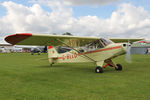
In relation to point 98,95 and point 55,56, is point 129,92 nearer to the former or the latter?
point 98,95

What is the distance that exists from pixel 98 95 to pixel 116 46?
16.3 ft

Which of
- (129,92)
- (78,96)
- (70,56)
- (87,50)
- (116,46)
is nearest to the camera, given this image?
(78,96)

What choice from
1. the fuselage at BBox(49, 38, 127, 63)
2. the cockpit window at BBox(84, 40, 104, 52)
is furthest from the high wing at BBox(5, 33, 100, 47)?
the fuselage at BBox(49, 38, 127, 63)

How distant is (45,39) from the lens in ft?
30.4

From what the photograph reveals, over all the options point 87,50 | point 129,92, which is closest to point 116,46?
point 87,50

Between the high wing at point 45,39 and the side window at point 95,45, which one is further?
the side window at point 95,45

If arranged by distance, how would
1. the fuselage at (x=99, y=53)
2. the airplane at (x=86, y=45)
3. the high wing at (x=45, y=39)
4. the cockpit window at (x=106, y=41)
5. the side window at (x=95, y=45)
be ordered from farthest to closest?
the side window at (x=95, y=45) → the cockpit window at (x=106, y=41) → the fuselage at (x=99, y=53) → the airplane at (x=86, y=45) → the high wing at (x=45, y=39)

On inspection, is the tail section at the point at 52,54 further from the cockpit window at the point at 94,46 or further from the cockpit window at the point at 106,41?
the cockpit window at the point at 106,41

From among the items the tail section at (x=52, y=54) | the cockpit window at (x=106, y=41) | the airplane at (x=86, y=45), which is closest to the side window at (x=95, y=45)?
the airplane at (x=86, y=45)

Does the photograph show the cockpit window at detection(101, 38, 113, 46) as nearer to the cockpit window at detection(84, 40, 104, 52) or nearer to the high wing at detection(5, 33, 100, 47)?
the cockpit window at detection(84, 40, 104, 52)

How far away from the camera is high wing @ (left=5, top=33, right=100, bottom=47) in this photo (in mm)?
Result: 7918

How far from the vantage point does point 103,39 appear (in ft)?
31.3

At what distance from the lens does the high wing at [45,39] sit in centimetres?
A: 792

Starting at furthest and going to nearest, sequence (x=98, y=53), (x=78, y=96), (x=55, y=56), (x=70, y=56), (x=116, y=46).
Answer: (x=55, y=56), (x=70, y=56), (x=98, y=53), (x=116, y=46), (x=78, y=96)
